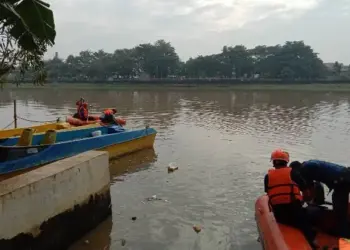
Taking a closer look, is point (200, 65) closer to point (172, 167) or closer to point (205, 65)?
point (205, 65)

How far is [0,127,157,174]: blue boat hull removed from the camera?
985 centimetres

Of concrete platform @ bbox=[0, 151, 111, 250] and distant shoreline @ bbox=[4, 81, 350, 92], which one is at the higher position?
concrete platform @ bbox=[0, 151, 111, 250]

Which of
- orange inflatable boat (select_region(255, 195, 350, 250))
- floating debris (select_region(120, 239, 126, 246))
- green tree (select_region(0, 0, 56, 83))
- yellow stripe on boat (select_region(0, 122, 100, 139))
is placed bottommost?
floating debris (select_region(120, 239, 126, 246))

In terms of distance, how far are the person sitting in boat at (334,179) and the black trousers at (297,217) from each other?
30cm

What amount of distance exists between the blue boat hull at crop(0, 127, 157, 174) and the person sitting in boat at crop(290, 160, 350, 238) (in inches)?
263

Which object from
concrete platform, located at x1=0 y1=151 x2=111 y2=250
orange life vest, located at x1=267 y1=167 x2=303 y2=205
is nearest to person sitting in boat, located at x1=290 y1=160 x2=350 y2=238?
orange life vest, located at x1=267 y1=167 x2=303 y2=205

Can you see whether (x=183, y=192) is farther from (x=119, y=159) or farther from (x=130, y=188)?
(x=119, y=159)

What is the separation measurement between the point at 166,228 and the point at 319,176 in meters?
3.22

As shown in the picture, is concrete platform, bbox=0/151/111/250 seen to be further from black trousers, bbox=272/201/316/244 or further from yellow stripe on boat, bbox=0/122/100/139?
yellow stripe on boat, bbox=0/122/100/139

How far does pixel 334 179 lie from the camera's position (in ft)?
18.3

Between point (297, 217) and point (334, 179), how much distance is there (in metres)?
0.83

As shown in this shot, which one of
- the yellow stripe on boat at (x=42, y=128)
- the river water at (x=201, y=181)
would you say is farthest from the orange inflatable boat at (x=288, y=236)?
the yellow stripe on boat at (x=42, y=128)

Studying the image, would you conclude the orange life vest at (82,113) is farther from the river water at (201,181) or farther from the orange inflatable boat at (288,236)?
the orange inflatable boat at (288,236)

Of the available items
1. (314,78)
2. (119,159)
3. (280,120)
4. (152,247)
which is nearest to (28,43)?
(152,247)
